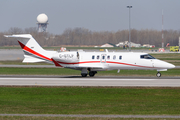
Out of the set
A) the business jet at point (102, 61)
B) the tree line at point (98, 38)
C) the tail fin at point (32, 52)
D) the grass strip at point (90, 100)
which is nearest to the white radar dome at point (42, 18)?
the tree line at point (98, 38)

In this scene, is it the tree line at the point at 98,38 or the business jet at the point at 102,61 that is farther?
the tree line at the point at 98,38

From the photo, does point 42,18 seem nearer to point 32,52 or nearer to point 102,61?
point 32,52

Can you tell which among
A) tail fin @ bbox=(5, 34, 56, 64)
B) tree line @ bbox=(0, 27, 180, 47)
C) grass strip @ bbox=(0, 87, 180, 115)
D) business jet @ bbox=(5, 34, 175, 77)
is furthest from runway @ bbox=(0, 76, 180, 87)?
tree line @ bbox=(0, 27, 180, 47)

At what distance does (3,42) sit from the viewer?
523 ft

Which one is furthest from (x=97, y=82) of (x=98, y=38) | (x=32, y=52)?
(x=98, y=38)

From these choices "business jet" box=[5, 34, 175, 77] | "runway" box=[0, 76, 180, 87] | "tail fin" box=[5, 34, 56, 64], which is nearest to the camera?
"runway" box=[0, 76, 180, 87]

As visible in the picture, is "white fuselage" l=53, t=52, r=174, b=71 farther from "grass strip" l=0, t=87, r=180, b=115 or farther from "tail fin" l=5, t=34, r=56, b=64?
"grass strip" l=0, t=87, r=180, b=115

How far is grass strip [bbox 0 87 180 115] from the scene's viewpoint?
15.2 metres

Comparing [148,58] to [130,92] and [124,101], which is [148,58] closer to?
[130,92]

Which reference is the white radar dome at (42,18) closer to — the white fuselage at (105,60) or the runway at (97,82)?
the white fuselage at (105,60)

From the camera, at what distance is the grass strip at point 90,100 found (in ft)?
49.9

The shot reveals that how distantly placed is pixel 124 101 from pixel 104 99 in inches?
54.6

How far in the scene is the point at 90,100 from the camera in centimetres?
1861

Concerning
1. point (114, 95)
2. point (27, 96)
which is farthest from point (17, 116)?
point (114, 95)
